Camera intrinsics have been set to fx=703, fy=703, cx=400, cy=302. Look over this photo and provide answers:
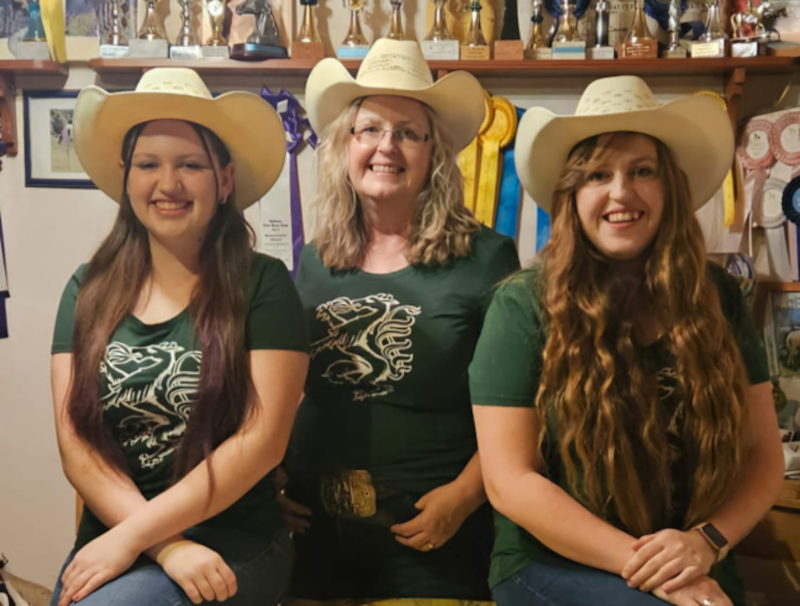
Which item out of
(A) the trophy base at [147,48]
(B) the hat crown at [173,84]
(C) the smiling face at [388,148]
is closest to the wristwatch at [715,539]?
(C) the smiling face at [388,148]

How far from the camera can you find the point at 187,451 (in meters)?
1.28

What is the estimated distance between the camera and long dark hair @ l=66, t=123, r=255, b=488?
1270 mm

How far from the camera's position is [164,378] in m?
1.27

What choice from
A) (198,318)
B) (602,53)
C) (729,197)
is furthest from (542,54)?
(198,318)

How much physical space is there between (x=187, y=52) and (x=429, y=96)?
1045 millimetres

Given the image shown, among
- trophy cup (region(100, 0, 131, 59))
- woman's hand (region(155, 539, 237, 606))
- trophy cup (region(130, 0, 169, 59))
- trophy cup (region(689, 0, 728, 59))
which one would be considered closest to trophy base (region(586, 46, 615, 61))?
trophy cup (region(689, 0, 728, 59))

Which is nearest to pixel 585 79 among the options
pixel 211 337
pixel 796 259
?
pixel 796 259

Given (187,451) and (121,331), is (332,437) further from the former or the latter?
(121,331)

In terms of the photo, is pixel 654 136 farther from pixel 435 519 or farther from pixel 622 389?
pixel 435 519

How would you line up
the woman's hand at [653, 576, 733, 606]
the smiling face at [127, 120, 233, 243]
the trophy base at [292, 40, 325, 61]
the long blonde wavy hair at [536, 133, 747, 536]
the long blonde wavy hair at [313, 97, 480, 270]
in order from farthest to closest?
1. the trophy base at [292, 40, 325, 61]
2. the long blonde wavy hair at [313, 97, 480, 270]
3. the smiling face at [127, 120, 233, 243]
4. the long blonde wavy hair at [536, 133, 747, 536]
5. the woman's hand at [653, 576, 733, 606]

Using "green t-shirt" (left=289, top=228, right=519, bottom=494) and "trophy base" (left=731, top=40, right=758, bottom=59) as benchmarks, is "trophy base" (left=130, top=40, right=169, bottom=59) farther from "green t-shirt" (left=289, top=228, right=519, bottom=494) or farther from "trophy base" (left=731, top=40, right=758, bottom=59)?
"trophy base" (left=731, top=40, right=758, bottom=59)

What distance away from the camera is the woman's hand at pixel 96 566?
1165mm

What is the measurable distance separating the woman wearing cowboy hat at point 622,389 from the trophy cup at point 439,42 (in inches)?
38.2

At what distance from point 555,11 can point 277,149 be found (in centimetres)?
123
